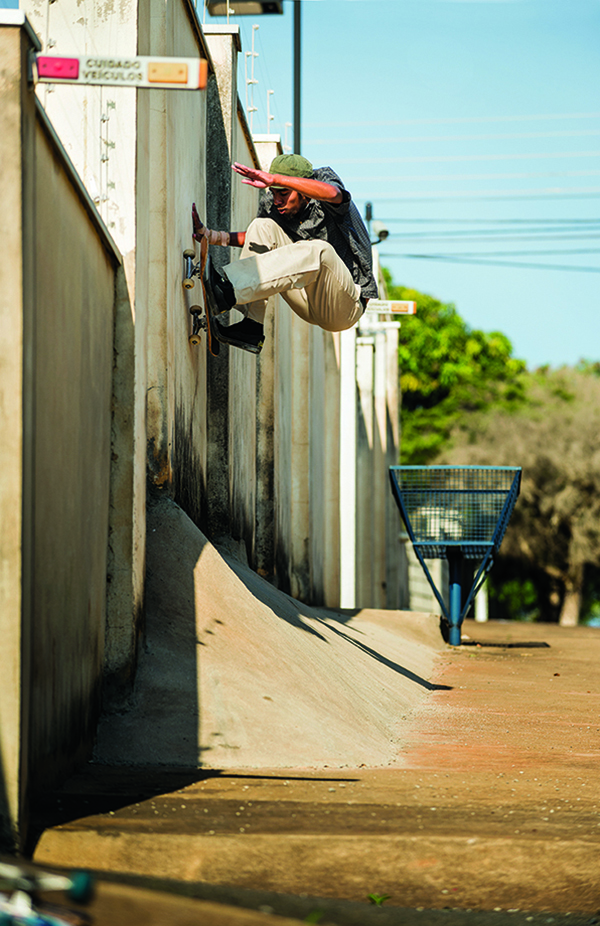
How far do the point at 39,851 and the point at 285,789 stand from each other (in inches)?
47.7

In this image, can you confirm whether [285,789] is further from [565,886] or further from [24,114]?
[24,114]

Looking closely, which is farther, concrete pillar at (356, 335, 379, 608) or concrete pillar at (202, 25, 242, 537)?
concrete pillar at (356, 335, 379, 608)

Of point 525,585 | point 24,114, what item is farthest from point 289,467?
point 525,585

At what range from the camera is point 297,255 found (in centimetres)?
662

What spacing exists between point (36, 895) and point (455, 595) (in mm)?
11188

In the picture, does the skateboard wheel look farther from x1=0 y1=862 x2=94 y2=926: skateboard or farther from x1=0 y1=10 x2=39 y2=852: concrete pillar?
x1=0 y1=10 x2=39 y2=852: concrete pillar

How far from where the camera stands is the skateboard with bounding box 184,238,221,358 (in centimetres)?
715

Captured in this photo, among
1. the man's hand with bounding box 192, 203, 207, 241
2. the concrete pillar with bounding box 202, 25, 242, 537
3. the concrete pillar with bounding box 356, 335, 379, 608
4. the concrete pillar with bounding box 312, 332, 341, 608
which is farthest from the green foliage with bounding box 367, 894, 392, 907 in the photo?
the concrete pillar with bounding box 356, 335, 379, 608

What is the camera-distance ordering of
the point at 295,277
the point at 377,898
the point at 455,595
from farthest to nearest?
the point at 455,595 → the point at 295,277 → the point at 377,898

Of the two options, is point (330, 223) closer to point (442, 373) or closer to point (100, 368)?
point (100, 368)

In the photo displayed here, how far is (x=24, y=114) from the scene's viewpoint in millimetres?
3740

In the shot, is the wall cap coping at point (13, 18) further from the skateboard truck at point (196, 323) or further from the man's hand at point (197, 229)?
the skateboard truck at point (196, 323)

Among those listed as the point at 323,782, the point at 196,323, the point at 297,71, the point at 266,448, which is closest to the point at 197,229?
the point at 196,323

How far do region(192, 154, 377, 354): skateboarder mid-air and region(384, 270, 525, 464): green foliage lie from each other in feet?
118
